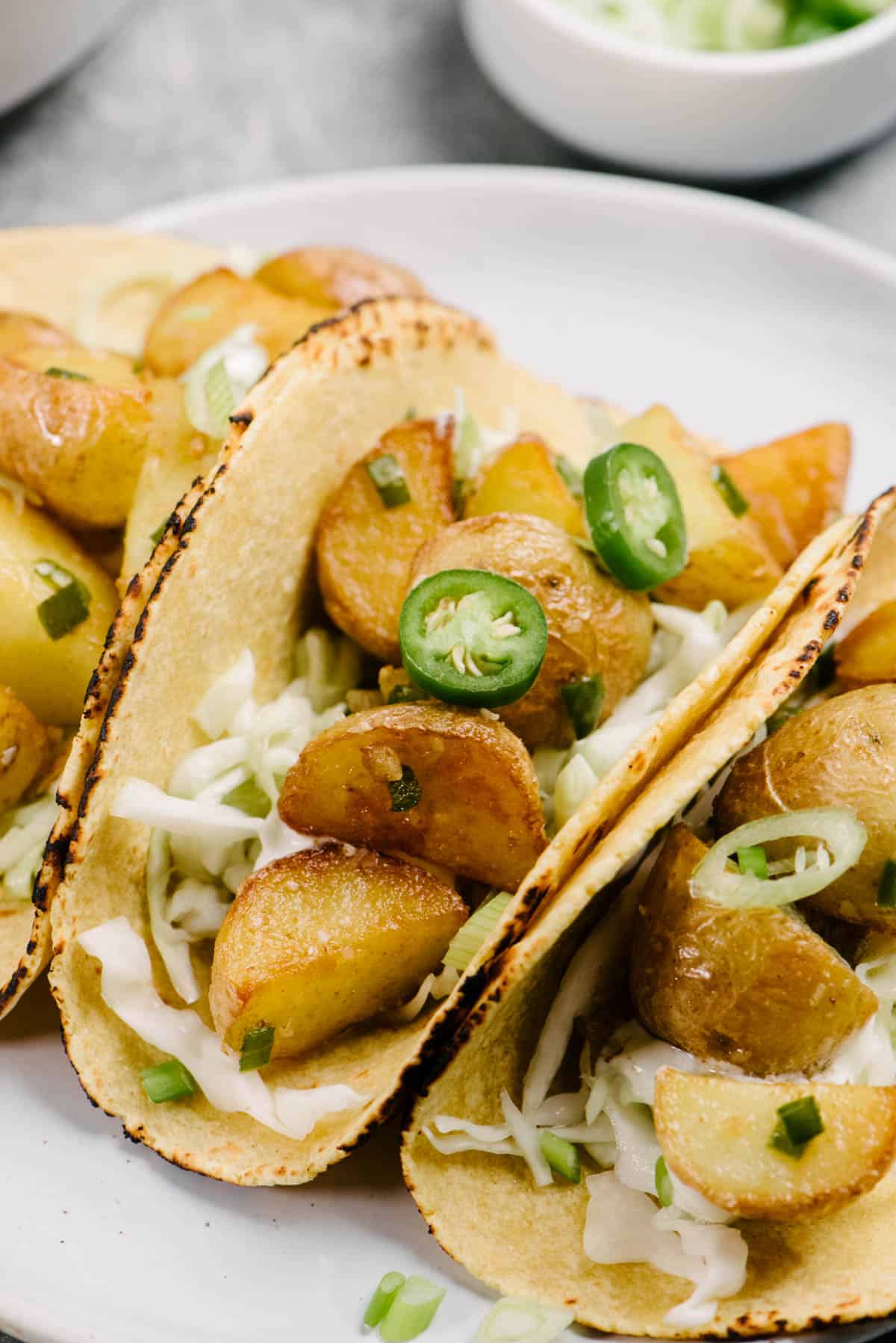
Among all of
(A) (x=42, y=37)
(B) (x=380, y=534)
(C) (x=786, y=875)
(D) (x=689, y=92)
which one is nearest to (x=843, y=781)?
(C) (x=786, y=875)

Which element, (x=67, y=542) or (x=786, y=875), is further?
(x=67, y=542)

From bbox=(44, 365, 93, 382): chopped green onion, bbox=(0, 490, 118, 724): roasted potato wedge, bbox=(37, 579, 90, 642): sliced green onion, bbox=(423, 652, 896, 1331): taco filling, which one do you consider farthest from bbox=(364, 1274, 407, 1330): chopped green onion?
bbox=(44, 365, 93, 382): chopped green onion

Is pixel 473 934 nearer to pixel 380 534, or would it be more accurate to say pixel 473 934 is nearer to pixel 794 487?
pixel 380 534

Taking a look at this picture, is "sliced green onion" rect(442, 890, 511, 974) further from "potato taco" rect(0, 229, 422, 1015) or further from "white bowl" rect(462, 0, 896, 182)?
"white bowl" rect(462, 0, 896, 182)

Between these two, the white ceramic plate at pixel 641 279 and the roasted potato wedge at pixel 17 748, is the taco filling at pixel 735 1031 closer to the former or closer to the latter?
the roasted potato wedge at pixel 17 748

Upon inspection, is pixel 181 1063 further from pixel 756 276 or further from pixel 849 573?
pixel 756 276
